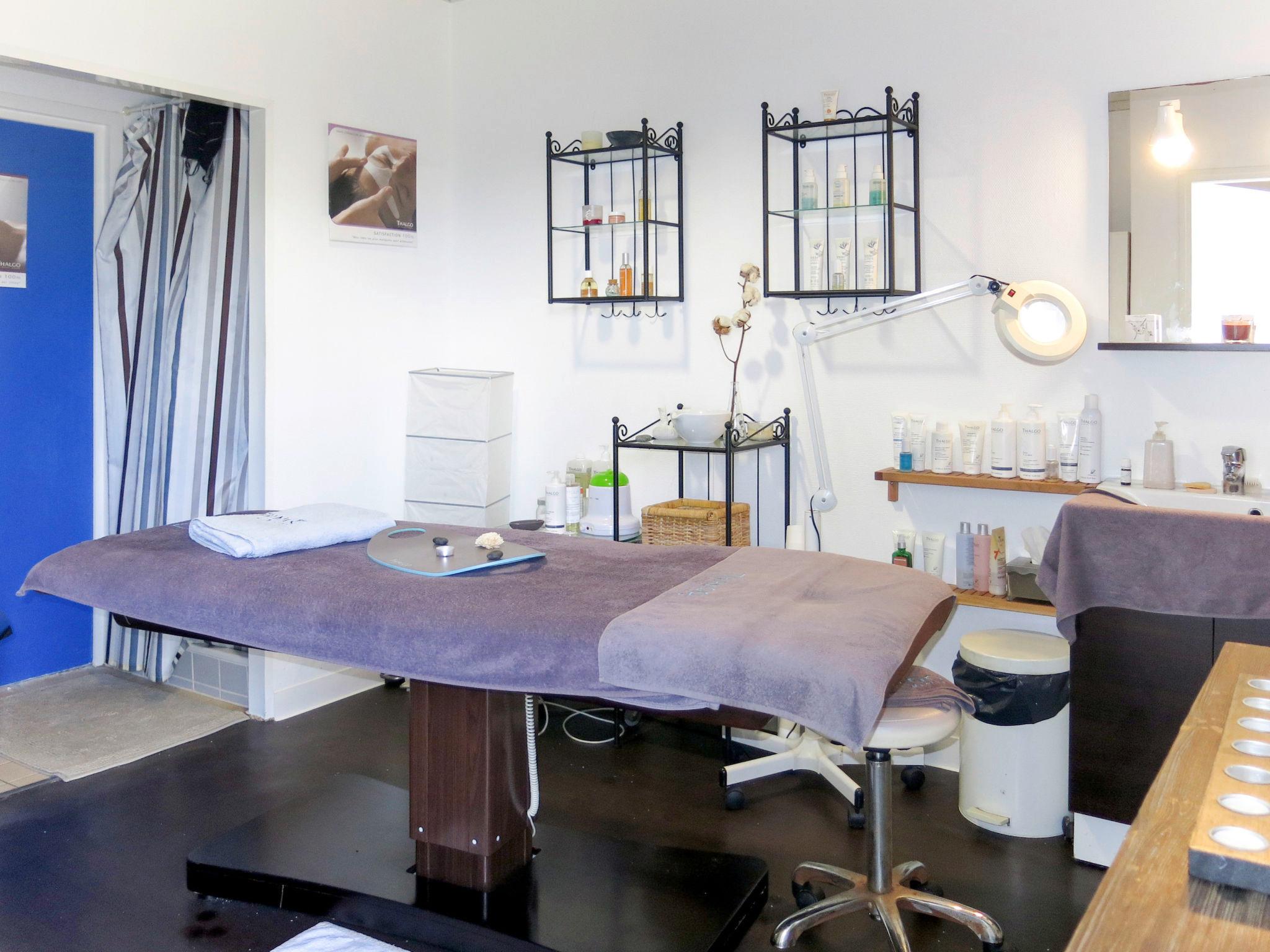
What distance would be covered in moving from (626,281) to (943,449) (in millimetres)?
1296

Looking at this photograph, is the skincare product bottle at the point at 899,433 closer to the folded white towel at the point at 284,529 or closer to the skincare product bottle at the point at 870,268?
the skincare product bottle at the point at 870,268

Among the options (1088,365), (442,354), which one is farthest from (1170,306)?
(442,354)

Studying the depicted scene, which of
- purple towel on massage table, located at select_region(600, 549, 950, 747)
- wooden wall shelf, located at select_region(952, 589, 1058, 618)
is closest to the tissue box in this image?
wooden wall shelf, located at select_region(952, 589, 1058, 618)

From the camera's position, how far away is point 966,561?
326 centimetres

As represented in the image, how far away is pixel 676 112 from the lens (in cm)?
383

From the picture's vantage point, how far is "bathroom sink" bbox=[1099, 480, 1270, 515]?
2.73m

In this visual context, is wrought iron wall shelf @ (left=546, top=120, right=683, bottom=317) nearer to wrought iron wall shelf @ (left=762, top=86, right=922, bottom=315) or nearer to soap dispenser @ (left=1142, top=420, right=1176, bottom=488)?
wrought iron wall shelf @ (left=762, top=86, right=922, bottom=315)

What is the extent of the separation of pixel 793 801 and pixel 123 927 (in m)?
1.75

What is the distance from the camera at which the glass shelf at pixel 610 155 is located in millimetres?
3805

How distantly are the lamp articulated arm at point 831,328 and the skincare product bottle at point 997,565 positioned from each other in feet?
1.63

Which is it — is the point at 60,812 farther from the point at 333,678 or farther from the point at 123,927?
the point at 333,678

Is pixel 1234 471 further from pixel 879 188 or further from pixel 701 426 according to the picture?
pixel 701 426

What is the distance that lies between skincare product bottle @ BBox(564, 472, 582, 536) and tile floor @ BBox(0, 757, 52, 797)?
5.87ft

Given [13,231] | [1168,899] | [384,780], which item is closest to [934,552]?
[384,780]
